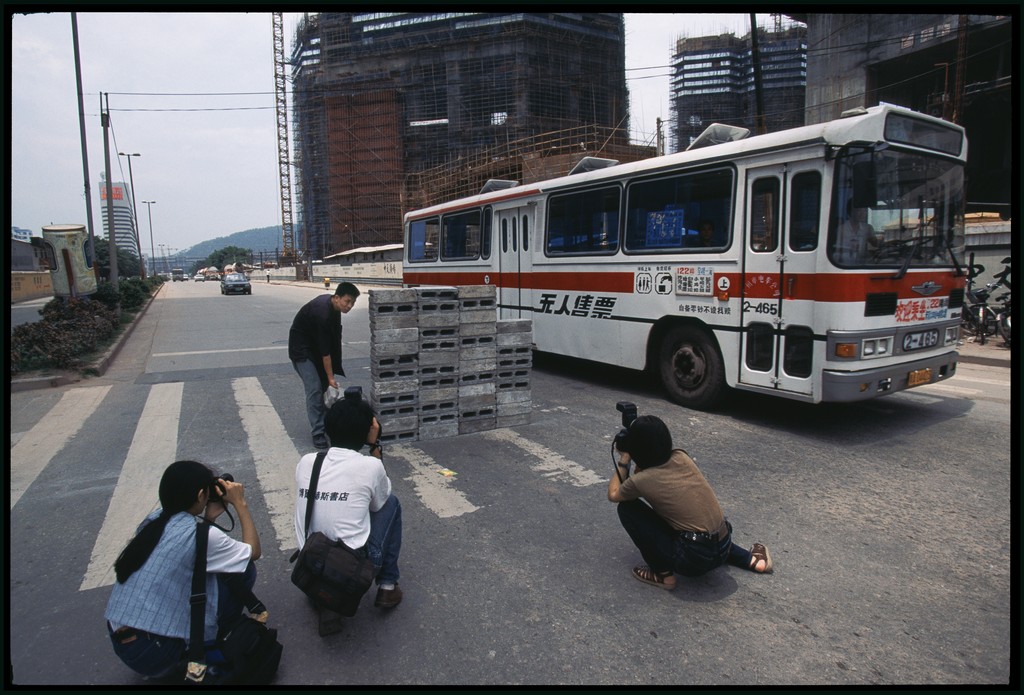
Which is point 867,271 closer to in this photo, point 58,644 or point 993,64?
point 58,644

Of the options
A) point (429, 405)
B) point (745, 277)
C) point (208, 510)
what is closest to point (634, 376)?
point (745, 277)

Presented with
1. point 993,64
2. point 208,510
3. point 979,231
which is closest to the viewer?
point 208,510

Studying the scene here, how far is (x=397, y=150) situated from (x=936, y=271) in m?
67.4

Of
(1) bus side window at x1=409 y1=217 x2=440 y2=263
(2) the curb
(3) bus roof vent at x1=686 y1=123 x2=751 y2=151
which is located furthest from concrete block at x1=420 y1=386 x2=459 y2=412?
(2) the curb

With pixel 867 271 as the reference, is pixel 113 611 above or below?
below

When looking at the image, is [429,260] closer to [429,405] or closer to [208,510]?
[429,405]

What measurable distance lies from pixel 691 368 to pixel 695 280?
1.10m

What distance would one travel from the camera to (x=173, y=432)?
7488 millimetres

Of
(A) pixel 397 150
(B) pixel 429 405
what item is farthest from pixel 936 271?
(A) pixel 397 150

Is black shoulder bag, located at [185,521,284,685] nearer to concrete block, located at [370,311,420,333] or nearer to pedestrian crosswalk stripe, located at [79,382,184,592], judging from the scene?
pedestrian crosswalk stripe, located at [79,382,184,592]

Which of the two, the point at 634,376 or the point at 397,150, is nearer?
the point at 634,376

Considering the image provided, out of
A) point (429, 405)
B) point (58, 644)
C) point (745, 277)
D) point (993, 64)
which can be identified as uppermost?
point (993, 64)

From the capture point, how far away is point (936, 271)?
6.89 metres

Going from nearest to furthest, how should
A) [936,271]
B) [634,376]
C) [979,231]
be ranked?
[936,271], [634,376], [979,231]
